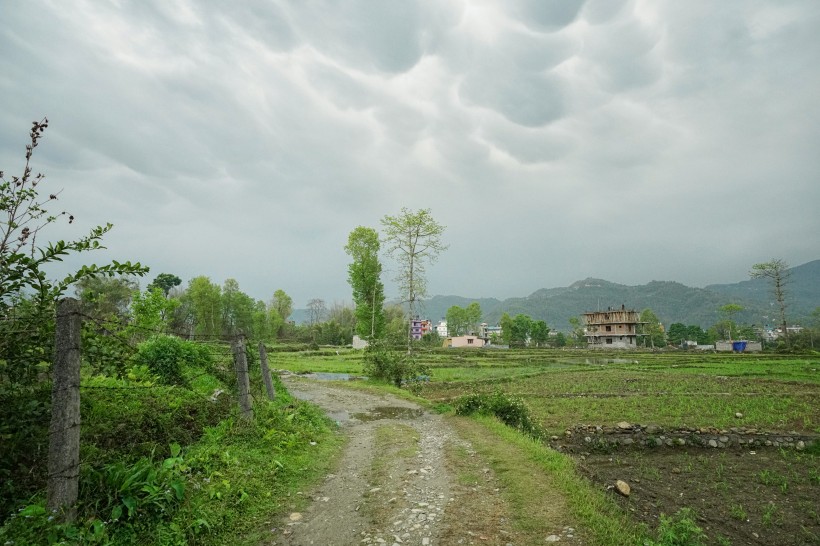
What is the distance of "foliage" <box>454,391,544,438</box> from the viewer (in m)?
13.0

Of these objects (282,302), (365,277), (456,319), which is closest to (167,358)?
(365,277)

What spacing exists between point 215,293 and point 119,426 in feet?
230

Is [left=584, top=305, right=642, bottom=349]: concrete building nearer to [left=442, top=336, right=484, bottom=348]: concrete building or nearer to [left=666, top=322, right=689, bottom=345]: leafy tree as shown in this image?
[left=442, top=336, right=484, bottom=348]: concrete building

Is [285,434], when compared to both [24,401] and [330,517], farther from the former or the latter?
[24,401]

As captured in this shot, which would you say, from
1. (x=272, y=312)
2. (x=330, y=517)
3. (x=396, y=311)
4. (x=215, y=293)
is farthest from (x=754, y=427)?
(x=396, y=311)

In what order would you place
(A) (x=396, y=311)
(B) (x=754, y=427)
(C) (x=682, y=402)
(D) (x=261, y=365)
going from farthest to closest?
(A) (x=396, y=311), (C) (x=682, y=402), (B) (x=754, y=427), (D) (x=261, y=365)

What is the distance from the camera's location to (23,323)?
16.1 ft

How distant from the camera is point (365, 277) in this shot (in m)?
47.4

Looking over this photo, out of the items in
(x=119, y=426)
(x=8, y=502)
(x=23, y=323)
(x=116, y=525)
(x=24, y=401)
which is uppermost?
(x=23, y=323)

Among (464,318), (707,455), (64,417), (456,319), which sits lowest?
(707,455)

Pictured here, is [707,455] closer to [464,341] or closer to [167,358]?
[167,358]

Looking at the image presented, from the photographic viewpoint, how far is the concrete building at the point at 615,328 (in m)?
93.1

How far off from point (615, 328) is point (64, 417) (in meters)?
104

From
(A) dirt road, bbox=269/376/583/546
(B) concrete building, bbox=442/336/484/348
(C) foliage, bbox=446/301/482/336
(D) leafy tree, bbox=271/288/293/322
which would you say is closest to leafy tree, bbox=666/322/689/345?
(C) foliage, bbox=446/301/482/336
